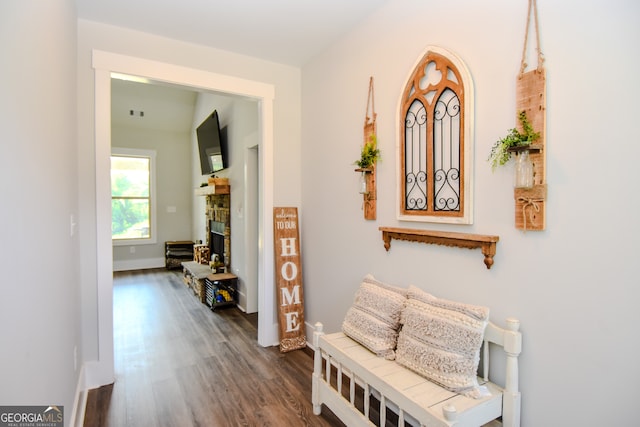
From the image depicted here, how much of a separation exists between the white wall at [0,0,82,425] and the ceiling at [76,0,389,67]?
53 cm

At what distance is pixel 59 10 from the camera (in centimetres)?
179

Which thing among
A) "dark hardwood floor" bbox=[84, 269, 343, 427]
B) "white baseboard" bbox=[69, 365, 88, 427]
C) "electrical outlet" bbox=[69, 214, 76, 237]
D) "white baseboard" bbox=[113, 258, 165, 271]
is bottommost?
"dark hardwood floor" bbox=[84, 269, 343, 427]

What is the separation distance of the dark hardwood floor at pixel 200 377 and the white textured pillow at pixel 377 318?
62cm

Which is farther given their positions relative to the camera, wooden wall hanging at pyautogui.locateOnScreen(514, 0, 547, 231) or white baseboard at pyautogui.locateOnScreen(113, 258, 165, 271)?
white baseboard at pyautogui.locateOnScreen(113, 258, 165, 271)

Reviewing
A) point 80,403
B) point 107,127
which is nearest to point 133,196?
point 107,127

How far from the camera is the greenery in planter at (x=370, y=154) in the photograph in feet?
7.99

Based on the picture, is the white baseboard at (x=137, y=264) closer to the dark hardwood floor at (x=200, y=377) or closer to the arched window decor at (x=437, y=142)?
the dark hardwood floor at (x=200, y=377)

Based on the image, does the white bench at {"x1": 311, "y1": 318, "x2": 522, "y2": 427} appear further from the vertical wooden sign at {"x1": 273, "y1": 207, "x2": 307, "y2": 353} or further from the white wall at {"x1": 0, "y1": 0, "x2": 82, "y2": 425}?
the white wall at {"x1": 0, "y1": 0, "x2": 82, "y2": 425}

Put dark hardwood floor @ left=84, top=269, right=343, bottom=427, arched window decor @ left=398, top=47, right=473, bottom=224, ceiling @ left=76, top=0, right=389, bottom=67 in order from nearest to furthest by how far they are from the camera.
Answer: arched window decor @ left=398, top=47, right=473, bottom=224
dark hardwood floor @ left=84, top=269, right=343, bottom=427
ceiling @ left=76, top=0, right=389, bottom=67

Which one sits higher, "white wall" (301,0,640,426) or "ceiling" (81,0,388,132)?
"ceiling" (81,0,388,132)

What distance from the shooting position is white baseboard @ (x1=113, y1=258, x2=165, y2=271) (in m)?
6.99

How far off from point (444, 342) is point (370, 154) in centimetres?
134

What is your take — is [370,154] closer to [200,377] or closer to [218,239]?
[200,377]

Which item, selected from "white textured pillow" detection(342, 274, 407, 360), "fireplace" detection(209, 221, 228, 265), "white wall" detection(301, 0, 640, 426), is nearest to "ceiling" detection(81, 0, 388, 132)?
"white wall" detection(301, 0, 640, 426)
